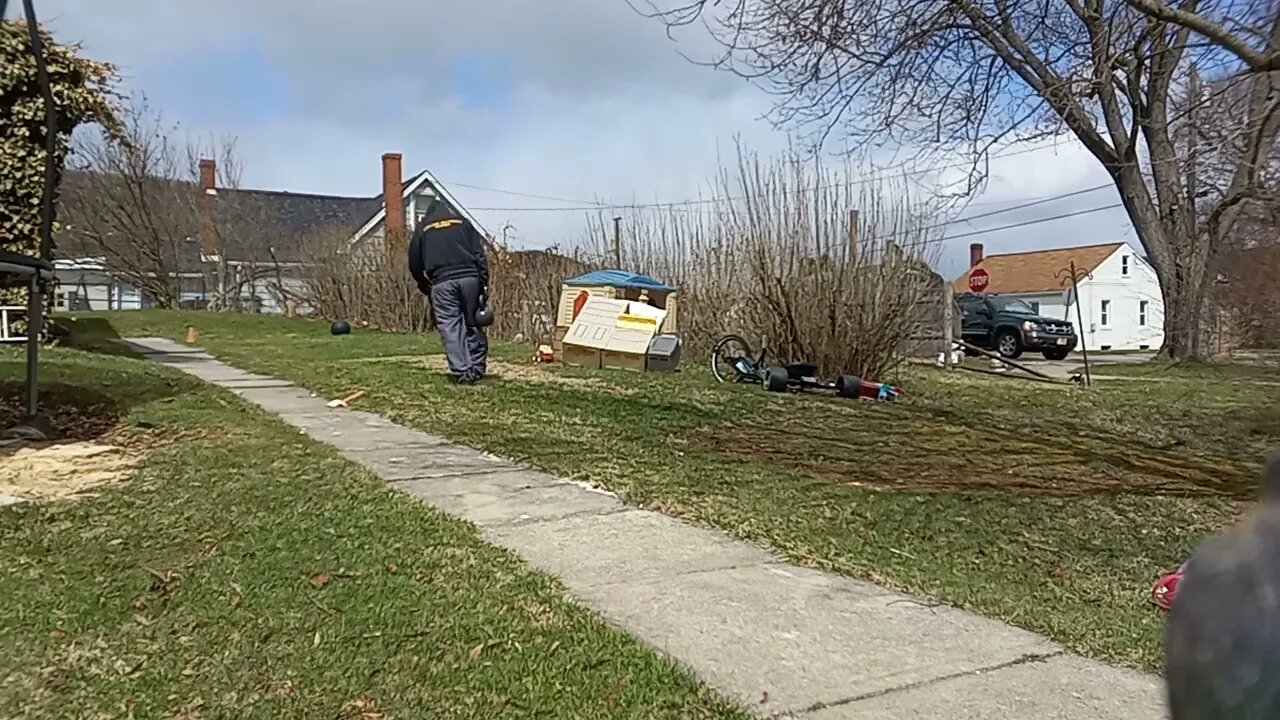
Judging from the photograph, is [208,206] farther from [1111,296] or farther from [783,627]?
[1111,296]

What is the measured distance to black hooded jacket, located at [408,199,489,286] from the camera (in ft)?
30.7

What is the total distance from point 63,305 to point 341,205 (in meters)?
11.9

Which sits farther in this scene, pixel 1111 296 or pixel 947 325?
pixel 1111 296

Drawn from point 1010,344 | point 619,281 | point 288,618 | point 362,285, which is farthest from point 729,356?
point 1010,344

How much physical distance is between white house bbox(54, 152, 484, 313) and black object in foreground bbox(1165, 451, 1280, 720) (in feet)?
76.1

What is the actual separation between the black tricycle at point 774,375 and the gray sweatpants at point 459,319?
286cm

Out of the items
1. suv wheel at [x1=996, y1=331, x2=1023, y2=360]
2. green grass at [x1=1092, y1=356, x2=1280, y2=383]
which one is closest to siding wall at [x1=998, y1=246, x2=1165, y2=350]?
suv wheel at [x1=996, y1=331, x2=1023, y2=360]

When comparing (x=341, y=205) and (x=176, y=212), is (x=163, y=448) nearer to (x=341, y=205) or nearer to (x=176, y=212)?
(x=176, y=212)

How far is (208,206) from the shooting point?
29.1 m

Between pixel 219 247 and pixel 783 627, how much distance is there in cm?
2980

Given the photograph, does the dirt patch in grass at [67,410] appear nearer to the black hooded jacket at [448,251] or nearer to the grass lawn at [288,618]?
the grass lawn at [288,618]

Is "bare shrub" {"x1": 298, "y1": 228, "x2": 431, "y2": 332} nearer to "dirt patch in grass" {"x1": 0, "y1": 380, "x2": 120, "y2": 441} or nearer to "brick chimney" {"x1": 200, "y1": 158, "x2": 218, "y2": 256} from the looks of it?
Answer: "brick chimney" {"x1": 200, "y1": 158, "x2": 218, "y2": 256}

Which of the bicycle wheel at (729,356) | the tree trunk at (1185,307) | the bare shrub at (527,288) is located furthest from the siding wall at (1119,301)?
the bicycle wheel at (729,356)

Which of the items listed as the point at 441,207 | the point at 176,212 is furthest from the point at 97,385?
the point at 176,212
